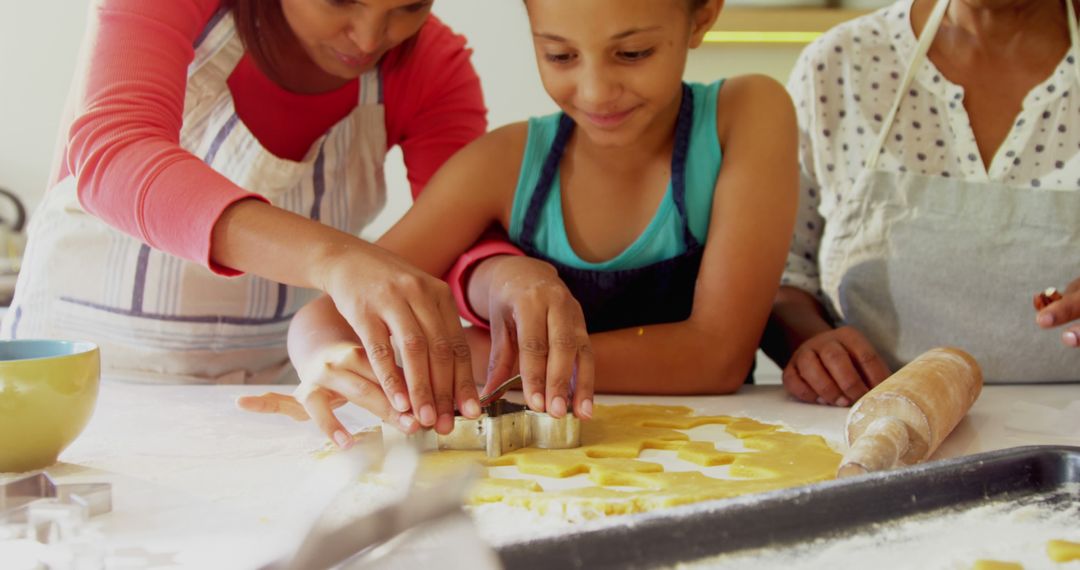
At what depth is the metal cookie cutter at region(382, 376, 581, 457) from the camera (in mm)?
877

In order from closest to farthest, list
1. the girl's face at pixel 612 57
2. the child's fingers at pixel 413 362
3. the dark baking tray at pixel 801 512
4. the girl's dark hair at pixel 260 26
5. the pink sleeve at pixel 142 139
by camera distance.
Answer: the dark baking tray at pixel 801 512
the child's fingers at pixel 413 362
the pink sleeve at pixel 142 139
the girl's face at pixel 612 57
the girl's dark hair at pixel 260 26

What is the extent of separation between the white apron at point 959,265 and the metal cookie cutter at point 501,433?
0.67 metres

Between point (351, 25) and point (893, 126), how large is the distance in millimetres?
786

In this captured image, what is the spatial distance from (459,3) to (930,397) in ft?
7.60

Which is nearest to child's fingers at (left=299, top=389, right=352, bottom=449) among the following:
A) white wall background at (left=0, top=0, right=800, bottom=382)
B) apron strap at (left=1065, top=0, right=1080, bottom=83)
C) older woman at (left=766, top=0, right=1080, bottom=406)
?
older woman at (left=766, top=0, right=1080, bottom=406)

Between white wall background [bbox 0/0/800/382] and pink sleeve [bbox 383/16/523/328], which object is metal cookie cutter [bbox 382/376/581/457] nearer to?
pink sleeve [bbox 383/16/523/328]

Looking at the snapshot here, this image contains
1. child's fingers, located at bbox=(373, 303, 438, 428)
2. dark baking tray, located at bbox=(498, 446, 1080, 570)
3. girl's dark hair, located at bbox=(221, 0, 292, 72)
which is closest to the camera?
dark baking tray, located at bbox=(498, 446, 1080, 570)

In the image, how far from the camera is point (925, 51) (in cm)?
147

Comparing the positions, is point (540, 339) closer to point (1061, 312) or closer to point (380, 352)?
point (380, 352)

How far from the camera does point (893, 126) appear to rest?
57.9 inches

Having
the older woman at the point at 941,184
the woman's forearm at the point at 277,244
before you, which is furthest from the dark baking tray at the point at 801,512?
the older woman at the point at 941,184

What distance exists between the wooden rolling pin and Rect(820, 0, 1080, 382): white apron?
441 millimetres

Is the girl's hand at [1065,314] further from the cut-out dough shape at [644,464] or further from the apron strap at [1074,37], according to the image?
the apron strap at [1074,37]

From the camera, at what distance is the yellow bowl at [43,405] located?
789mm
